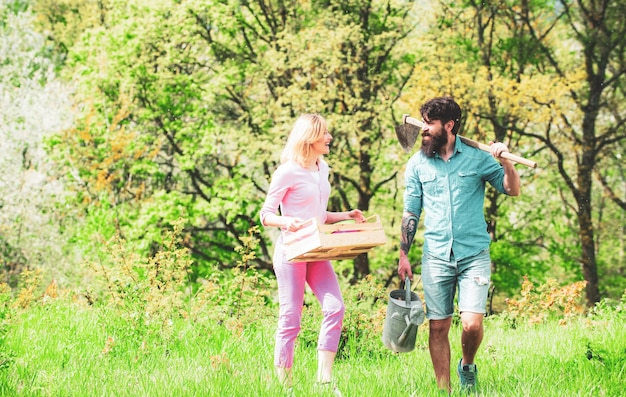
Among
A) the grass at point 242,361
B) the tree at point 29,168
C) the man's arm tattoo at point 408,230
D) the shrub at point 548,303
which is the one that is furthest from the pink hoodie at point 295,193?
the tree at point 29,168

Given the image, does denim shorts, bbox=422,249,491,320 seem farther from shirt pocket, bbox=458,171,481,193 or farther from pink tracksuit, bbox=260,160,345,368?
pink tracksuit, bbox=260,160,345,368

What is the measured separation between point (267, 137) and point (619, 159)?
976cm

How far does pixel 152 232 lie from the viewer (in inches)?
659

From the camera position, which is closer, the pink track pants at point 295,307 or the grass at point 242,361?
the grass at point 242,361

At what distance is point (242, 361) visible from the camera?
4750mm

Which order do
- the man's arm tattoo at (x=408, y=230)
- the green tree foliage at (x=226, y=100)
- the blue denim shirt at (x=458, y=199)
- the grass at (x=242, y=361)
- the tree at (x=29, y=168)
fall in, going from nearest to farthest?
the grass at (x=242, y=361) < the blue denim shirt at (x=458, y=199) < the man's arm tattoo at (x=408, y=230) < the green tree foliage at (x=226, y=100) < the tree at (x=29, y=168)

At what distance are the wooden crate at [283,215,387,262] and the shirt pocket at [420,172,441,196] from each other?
461 mm

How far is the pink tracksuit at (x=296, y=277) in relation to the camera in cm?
407

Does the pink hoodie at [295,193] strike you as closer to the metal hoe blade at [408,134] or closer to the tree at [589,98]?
the metal hoe blade at [408,134]

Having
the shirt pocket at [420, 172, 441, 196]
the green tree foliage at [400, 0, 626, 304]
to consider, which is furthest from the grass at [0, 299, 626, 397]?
the green tree foliage at [400, 0, 626, 304]

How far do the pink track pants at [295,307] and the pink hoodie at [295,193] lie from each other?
0.25m

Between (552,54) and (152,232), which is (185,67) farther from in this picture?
(552,54)

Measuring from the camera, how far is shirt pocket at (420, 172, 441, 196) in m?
4.25

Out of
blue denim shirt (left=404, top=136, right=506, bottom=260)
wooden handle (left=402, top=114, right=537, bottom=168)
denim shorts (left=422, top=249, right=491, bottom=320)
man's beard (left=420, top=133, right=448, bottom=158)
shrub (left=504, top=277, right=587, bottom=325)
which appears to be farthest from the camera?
shrub (left=504, top=277, right=587, bottom=325)
